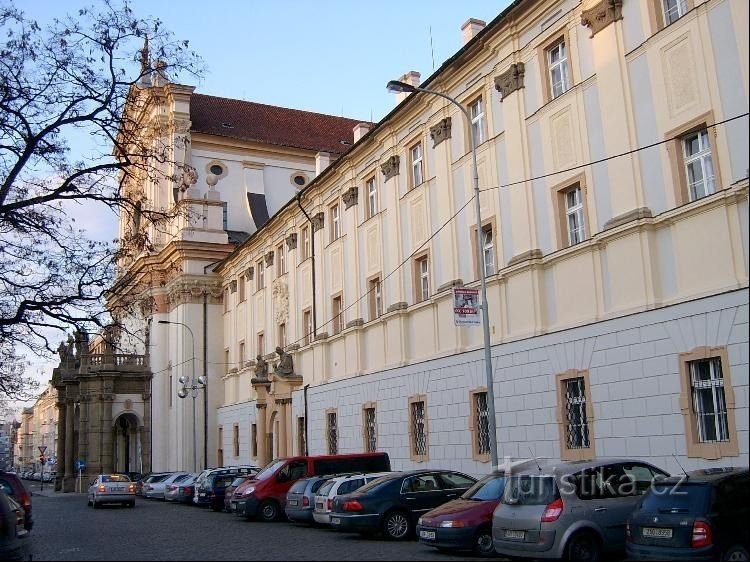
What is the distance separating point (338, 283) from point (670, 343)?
17943mm

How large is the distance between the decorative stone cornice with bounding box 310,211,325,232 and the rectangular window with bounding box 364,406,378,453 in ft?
29.7

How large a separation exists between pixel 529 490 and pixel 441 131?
14.7m

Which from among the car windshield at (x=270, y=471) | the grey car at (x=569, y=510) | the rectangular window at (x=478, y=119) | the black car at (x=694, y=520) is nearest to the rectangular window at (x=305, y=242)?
the car windshield at (x=270, y=471)

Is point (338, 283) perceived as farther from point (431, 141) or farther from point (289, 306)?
point (431, 141)

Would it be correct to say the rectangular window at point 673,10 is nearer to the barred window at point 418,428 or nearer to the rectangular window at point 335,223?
the barred window at point 418,428

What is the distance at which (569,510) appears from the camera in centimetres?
1238

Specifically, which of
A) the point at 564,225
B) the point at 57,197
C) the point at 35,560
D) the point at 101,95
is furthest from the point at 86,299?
the point at 564,225

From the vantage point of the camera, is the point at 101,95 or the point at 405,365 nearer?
the point at 101,95

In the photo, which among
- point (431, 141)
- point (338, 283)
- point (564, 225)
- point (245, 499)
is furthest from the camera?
point (338, 283)

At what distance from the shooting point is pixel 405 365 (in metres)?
26.7

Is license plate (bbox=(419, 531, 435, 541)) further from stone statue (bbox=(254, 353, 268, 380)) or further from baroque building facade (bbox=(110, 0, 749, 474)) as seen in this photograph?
stone statue (bbox=(254, 353, 268, 380))

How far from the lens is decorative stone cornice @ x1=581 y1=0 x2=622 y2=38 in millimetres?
18469

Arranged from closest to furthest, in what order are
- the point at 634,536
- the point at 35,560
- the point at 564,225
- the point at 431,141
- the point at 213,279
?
the point at 634,536, the point at 35,560, the point at 564,225, the point at 431,141, the point at 213,279

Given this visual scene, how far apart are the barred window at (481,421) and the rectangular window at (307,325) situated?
1400 centimetres
